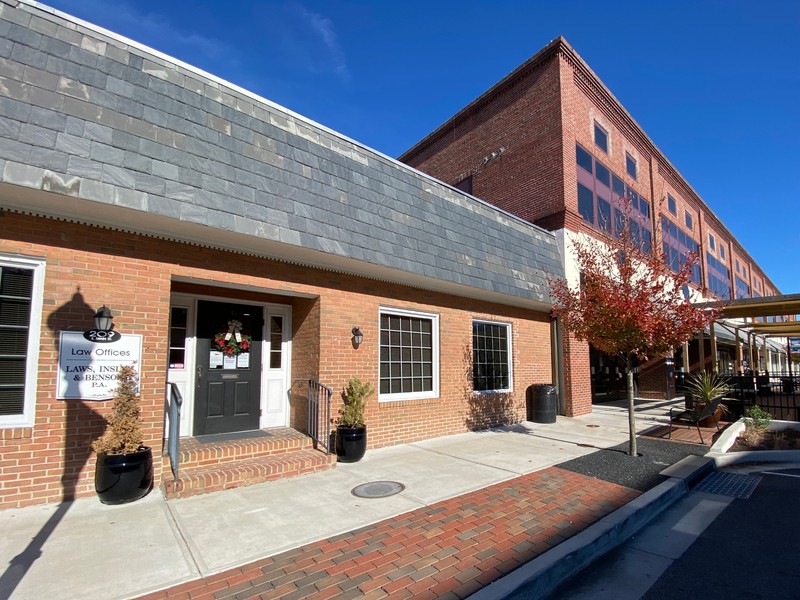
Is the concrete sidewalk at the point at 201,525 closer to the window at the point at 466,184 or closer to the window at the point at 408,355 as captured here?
the window at the point at 408,355

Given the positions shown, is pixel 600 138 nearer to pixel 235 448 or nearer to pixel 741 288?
pixel 235 448

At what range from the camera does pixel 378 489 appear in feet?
18.4

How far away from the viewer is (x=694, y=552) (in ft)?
13.8

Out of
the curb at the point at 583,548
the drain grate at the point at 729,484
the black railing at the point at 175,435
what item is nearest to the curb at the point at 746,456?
the drain grate at the point at 729,484

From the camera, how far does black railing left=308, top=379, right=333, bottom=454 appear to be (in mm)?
7047

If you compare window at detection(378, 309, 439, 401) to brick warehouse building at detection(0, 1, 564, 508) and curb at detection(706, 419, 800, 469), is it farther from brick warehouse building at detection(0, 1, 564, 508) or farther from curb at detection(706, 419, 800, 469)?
curb at detection(706, 419, 800, 469)

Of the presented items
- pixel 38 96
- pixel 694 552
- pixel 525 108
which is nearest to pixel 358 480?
pixel 694 552

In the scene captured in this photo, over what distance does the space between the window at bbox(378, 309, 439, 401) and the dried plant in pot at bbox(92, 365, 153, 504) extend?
13.7 feet

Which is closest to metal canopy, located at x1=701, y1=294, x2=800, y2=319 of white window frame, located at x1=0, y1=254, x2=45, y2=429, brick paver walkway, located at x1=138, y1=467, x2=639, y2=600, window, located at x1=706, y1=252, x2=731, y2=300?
brick paver walkway, located at x1=138, y1=467, x2=639, y2=600

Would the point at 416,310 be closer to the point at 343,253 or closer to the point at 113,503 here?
the point at 343,253

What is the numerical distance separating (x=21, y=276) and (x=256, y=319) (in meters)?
3.30

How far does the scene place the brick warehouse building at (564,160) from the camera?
13266 mm

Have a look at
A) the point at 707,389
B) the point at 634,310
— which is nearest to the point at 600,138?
the point at 707,389

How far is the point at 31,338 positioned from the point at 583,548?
5968 millimetres
